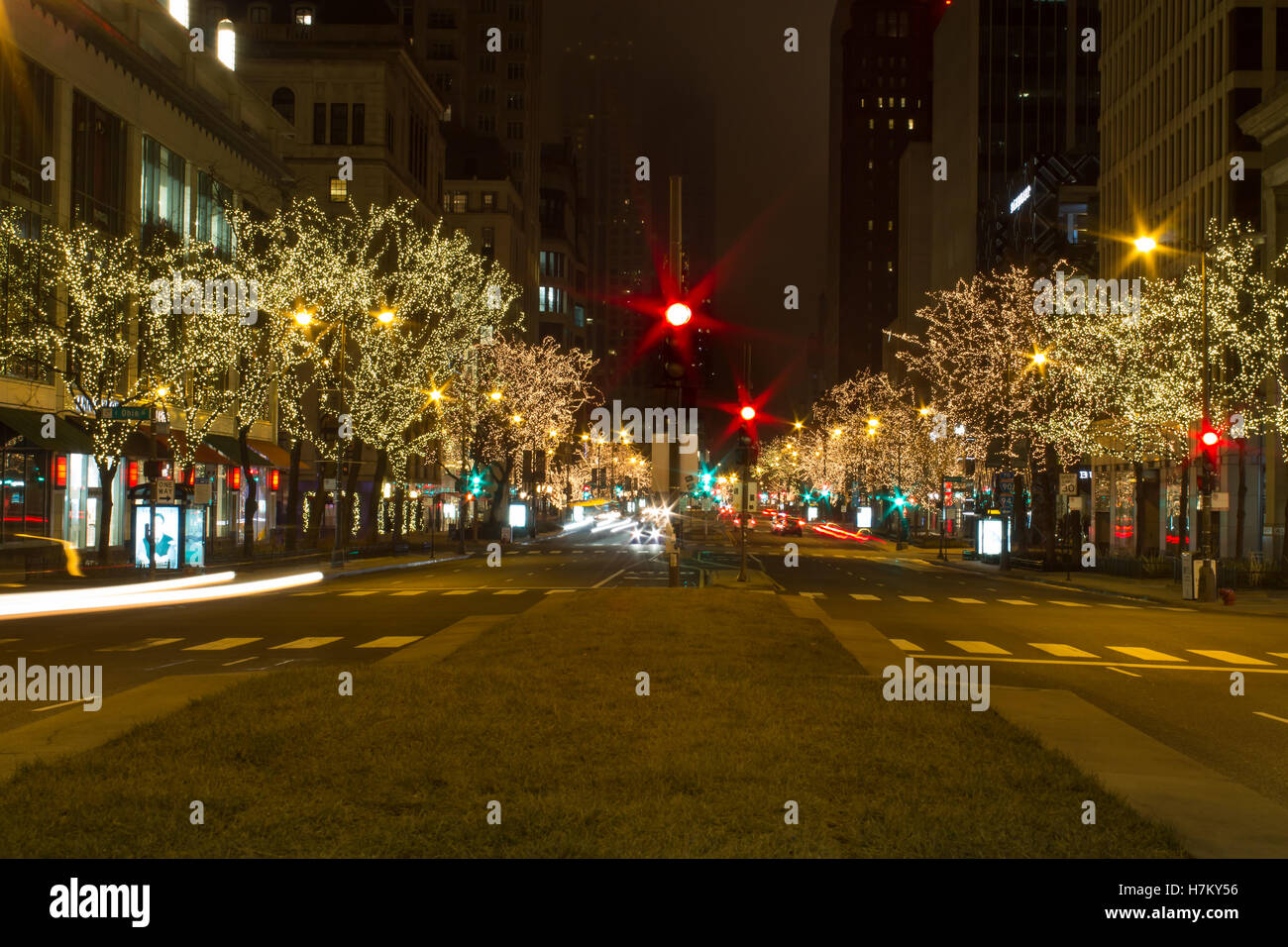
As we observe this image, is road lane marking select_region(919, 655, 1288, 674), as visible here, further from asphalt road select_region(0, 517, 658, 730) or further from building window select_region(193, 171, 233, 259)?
building window select_region(193, 171, 233, 259)

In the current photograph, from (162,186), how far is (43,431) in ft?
60.1

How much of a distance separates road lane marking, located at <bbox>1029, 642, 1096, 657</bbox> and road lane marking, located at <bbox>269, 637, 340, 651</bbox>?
1346cm

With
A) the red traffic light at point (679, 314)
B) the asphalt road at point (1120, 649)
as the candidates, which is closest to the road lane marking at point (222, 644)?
the red traffic light at point (679, 314)

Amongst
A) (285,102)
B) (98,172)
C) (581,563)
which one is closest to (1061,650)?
(581,563)

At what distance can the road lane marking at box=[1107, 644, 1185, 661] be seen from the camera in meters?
22.1

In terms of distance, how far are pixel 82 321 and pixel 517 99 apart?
12215 cm

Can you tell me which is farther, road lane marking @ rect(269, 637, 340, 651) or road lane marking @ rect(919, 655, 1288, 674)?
road lane marking @ rect(269, 637, 340, 651)

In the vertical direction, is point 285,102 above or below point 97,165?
above

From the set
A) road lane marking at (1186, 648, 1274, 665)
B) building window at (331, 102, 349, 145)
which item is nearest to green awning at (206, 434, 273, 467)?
building window at (331, 102, 349, 145)

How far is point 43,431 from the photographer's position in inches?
1656

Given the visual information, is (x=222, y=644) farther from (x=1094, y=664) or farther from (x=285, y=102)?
(x=285, y=102)

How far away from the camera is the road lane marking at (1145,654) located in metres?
22.1

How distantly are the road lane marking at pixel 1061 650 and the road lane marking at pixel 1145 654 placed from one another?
78cm
